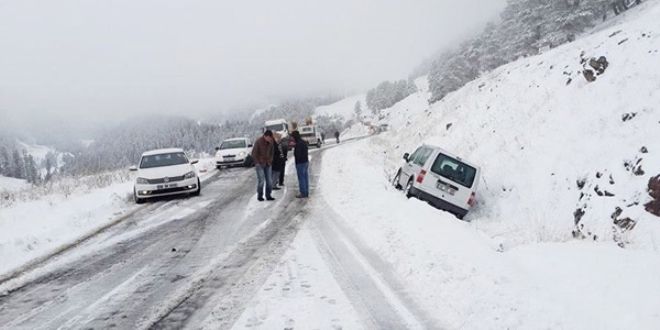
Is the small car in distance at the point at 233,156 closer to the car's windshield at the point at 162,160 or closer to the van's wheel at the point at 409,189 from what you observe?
the car's windshield at the point at 162,160

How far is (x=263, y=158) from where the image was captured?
11258 millimetres

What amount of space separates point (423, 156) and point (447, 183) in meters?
1.36

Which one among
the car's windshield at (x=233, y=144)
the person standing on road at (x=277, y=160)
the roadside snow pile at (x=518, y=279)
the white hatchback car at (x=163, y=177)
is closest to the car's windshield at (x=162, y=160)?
the white hatchback car at (x=163, y=177)

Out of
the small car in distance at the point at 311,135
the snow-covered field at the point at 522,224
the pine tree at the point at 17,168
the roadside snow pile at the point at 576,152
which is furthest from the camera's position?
the pine tree at the point at 17,168

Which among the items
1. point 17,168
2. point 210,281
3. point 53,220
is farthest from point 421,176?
point 17,168

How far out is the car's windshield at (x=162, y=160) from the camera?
1309cm

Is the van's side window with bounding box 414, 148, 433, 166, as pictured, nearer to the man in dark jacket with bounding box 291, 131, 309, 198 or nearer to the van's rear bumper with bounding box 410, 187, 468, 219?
the van's rear bumper with bounding box 410, 187, 468, 219

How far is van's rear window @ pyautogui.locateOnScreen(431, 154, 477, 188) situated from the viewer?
1096 cm

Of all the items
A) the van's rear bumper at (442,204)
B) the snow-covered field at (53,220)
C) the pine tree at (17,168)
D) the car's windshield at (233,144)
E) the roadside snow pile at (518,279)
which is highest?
the car's windshield at (233,144)

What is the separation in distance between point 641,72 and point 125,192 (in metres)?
16.2

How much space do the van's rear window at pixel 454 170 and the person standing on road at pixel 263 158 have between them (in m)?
4.62

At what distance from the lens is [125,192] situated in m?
13.4

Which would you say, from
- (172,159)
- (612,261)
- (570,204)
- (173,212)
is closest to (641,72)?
(570,204)

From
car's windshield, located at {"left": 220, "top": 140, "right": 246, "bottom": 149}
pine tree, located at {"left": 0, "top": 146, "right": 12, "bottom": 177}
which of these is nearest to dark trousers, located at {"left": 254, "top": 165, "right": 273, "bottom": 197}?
car's windshield, located at {"left": 220, "top": 140, "right": 246, "bottom": 149}
